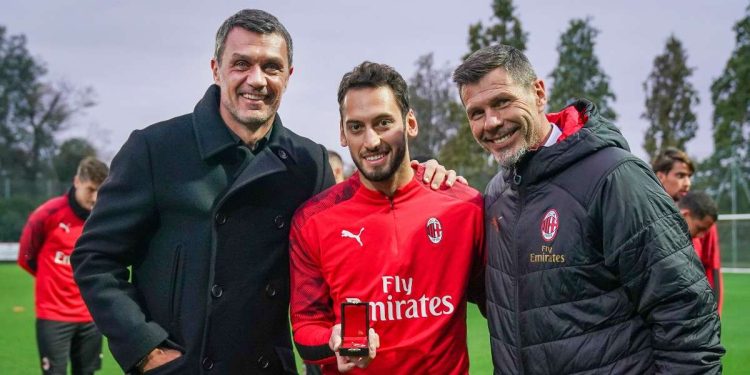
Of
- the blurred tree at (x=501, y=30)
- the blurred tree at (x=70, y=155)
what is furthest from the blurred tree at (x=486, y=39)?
the blurred tree at (x=70, y=155)

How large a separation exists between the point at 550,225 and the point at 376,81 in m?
1.14

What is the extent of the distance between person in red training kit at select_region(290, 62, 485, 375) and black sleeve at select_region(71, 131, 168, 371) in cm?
70

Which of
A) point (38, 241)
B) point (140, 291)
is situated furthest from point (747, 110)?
point (140, 291)

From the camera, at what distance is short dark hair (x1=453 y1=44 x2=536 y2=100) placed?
3.21m

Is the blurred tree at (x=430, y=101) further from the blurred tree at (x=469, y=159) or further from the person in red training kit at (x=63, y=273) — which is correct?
the person in red training kit at (x=63, y=273)

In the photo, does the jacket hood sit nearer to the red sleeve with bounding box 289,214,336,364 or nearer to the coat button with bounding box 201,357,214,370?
the red sleeve with bounding box 289,214,336,364

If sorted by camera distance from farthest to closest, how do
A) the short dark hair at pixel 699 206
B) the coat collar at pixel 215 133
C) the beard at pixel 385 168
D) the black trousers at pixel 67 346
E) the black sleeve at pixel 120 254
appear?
the black trousers at pixel 67 346
the short dark hair at pixel 699 206
the beard at pixel 385 168
the coat collar at pixel 215 133
the black sleeve at pixel 120 254

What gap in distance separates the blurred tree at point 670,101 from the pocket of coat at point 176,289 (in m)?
49.4

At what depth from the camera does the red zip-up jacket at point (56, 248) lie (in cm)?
800

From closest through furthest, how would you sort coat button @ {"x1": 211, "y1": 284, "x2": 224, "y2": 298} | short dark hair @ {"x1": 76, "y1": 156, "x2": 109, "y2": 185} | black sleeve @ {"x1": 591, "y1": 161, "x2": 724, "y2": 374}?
1. black sleeve @ {"x1": 591, "y1": 161, "x2": 724, "y2": 374}
2. coat button @ {"x1": 211, "y1": 284, "x2": 224, "y2": 298}
3. short dark hair @ {"x1": 76, "y1": 156, "x2": 109, "y2": 185}

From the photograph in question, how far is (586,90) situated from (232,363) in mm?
48669

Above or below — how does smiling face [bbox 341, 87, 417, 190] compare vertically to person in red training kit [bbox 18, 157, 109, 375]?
above

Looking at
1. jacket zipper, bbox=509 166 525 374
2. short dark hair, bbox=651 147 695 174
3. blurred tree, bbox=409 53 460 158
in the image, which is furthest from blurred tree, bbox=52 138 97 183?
jacket zipper, bbox=509 166 525 374

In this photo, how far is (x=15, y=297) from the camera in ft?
61.5
